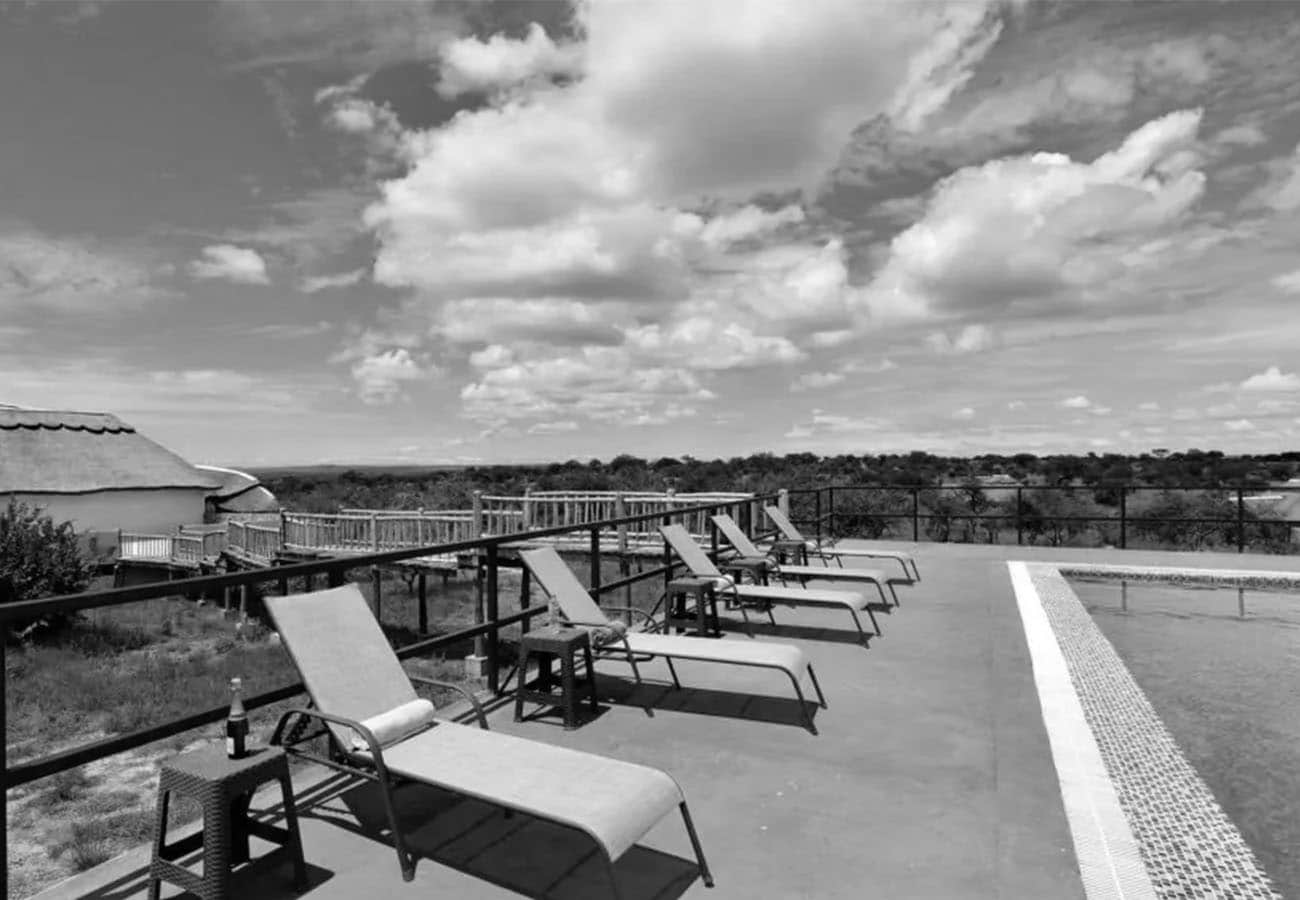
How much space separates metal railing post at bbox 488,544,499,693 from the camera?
14.1ft

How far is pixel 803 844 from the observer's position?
8.86ft

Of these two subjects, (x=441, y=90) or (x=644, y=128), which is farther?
(x=441, y=90)

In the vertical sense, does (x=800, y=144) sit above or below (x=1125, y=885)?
above

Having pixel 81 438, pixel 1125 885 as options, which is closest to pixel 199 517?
A: pixel 81 438

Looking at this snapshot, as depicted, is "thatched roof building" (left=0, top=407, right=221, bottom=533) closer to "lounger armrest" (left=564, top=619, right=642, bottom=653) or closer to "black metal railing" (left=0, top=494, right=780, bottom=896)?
"black metal railing" (left=0, top=494, right=780, bottom=896)

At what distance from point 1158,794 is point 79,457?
128 feet

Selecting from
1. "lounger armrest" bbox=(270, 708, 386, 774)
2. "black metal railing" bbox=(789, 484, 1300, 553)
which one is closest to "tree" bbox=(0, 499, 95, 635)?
"black metal railing" bbox=(789, 484, 1300, 553)

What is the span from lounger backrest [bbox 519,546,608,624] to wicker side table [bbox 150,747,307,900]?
2168mm

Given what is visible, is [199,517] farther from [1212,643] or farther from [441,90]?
[1212,643]

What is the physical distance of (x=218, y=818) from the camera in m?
2.10

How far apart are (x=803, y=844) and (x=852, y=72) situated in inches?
274

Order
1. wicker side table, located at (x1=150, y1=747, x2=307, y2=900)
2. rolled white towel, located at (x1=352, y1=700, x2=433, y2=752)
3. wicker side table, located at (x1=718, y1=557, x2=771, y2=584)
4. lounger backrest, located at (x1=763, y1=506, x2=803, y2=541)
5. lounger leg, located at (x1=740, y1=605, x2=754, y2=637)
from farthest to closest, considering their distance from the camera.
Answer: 1. lounger backrest, located at (x1=763, y1=506, x2=803, y2=541)
2. wicker side table, located at (x1=718, y1=557, x2=771, y2=584)
3. lounger leg, located at (x1=740, y1=605, x2=754, y2=637)
4. rolled white towel, located at (x1=352, y1=700, x2=433, y2=752)
5. wicker side table, located at (x1=150, y1=747, x2=307, y2=900)

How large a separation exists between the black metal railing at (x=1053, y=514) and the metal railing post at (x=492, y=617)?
9.23 metres

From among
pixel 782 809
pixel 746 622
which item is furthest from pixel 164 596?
pixel 746 622
